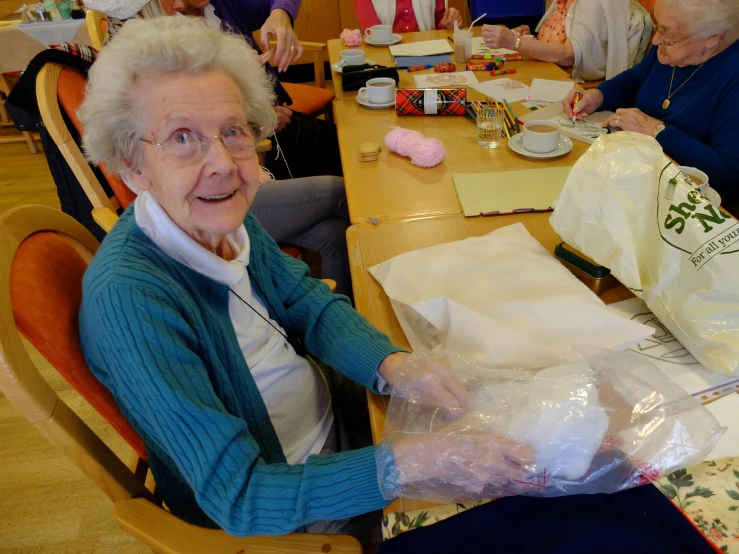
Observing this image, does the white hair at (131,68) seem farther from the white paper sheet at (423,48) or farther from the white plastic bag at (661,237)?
the white paper sheet at (423,48)

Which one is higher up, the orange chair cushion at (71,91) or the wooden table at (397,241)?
the orange chair cushion at (71,91)

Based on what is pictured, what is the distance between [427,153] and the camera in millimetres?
1439

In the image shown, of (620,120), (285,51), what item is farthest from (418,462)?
(285,51)

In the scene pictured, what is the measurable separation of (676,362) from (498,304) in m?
0.29

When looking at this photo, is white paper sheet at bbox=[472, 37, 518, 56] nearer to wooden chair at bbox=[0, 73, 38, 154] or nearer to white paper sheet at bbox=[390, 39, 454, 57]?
white paper sheet at bbox=[390, 39, 454, 57]

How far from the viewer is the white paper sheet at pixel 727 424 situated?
2.30 feet

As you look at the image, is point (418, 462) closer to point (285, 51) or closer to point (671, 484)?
point (671, 484)

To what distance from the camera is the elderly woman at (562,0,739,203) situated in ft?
4.67

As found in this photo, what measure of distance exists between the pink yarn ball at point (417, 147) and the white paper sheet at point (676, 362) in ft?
2.26

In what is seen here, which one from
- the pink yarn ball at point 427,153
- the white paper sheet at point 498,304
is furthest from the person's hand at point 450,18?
the white paper sheet at point 498,304

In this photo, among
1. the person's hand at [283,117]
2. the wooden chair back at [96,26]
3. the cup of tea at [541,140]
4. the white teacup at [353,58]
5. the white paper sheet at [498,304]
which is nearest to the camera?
the white paper sheet at [498,304]

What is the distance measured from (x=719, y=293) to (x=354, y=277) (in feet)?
2.08

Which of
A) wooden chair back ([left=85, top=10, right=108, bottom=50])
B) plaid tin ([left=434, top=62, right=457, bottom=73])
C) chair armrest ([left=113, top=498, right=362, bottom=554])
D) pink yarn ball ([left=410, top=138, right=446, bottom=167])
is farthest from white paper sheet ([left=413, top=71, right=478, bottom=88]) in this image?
chair armrest ([left=113, top=498, right=362, bottom=554])

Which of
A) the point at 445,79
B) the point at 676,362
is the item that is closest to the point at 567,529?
the point at 676,362
